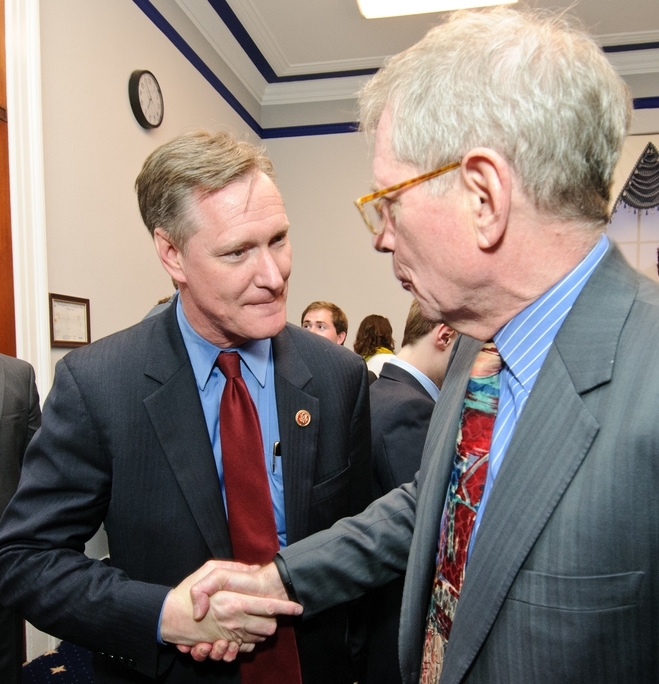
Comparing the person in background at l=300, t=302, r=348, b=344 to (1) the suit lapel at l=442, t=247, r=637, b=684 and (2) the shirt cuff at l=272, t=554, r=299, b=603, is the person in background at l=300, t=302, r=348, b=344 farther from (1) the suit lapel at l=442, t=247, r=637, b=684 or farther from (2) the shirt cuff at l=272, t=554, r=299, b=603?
(1) the suit lapel at l=442, t=247, r=637, b=684

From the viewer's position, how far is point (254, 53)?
5.61 m

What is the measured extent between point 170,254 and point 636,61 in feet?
19.1

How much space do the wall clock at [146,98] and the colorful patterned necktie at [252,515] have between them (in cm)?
312

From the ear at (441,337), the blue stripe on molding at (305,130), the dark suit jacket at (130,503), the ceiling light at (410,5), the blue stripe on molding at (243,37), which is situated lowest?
the dark suit jacket at (130,503)

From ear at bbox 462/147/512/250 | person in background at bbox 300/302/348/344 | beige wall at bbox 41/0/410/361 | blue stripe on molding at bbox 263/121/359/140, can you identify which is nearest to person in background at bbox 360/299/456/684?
ear at bbox 462/147/512/250

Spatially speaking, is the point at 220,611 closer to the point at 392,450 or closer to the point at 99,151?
the point at 392,450

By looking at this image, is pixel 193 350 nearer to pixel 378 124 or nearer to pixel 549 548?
pixel 378 124

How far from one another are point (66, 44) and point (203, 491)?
2888 mm

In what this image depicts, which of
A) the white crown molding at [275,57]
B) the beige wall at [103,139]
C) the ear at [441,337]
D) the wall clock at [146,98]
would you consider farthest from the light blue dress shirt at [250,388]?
the white crown molding at [275,57]

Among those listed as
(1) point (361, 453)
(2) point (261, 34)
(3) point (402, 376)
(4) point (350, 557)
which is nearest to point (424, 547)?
(4) point (350, 557)

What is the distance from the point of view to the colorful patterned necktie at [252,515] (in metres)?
1.26

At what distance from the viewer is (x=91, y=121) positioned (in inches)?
134

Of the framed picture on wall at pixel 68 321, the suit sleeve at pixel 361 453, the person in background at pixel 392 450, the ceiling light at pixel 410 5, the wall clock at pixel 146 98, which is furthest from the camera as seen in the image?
the ceiling light at pixel 410 5

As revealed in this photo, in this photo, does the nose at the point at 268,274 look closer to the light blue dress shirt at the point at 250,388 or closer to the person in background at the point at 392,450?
the light blue dress shirt at the point at 250,388
